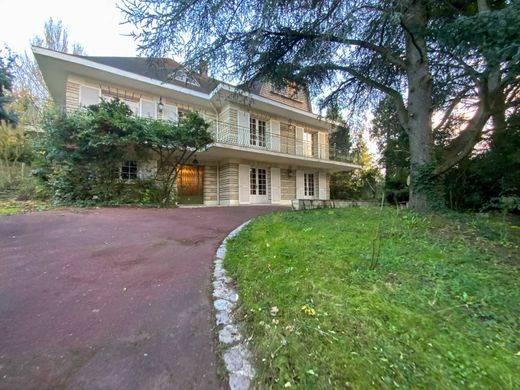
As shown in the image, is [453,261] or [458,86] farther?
[458,86]

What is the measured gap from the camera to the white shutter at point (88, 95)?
10109 millimetres

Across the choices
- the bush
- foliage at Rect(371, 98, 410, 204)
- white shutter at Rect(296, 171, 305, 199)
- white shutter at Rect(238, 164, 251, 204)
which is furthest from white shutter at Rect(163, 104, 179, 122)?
foliage at Rect(371, 98, 410, 204)

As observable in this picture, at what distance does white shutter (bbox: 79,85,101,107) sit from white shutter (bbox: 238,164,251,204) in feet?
22.4

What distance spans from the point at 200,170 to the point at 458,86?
10931 mm

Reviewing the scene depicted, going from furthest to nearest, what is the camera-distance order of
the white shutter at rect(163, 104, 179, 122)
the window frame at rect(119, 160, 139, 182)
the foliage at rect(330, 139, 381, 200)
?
the foliage at rect(330, 139, 381, 200) < the white shutter at rect(163, 104, 179, 122) < the window frame at rect(119, 160, 139, 182)

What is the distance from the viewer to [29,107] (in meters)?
14.3

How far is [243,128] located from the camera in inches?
511

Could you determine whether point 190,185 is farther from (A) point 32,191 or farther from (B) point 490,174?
(B) point 490,174

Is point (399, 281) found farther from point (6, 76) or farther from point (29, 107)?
point (29, 107)

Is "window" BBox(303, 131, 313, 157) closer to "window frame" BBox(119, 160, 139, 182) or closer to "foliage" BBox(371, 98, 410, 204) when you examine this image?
"foliage" BBox(371, 98, 410, 204)

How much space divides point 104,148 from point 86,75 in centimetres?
398

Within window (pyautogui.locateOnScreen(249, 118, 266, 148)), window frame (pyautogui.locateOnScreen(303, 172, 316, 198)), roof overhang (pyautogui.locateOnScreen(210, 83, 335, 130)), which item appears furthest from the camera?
window frame (pyautogui.locateOnScreen(303, 172, 316, 198))

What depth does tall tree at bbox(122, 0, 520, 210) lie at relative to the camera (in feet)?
15.1

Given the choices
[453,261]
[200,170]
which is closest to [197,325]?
[453,261]
